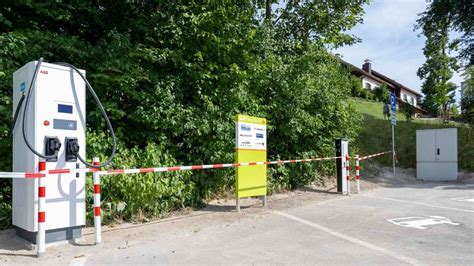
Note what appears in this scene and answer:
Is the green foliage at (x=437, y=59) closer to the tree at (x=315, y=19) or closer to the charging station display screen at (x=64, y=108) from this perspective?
the tree at (x=315, y=19)

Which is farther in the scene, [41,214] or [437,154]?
[437,154]

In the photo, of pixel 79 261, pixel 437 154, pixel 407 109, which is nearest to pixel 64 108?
pixel 79 261

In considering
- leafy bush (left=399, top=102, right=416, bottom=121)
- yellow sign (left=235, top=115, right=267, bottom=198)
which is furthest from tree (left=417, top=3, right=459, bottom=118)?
yellow sign (left=235, top=115, right=267, bottom=198)

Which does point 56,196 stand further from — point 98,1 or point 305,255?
point 98,1

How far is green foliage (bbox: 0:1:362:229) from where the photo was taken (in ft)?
25.7

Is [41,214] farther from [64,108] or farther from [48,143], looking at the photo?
[64,108]

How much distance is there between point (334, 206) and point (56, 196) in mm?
6055

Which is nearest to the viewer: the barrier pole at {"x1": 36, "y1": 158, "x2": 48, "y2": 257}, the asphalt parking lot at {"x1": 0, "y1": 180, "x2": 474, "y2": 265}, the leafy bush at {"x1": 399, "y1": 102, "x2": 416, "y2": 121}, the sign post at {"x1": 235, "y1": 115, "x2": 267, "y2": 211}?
the asphalt parking lot at {"x1": 0, "y1": 180, "x2": 474, "y2": 265}

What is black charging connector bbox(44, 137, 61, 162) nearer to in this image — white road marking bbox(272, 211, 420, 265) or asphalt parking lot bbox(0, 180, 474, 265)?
asphalt parking lot bbox(0, 180, 474, 265)

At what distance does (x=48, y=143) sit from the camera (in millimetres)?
5590

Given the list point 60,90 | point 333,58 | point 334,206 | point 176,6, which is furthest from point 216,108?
point 333,58

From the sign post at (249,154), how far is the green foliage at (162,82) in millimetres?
709

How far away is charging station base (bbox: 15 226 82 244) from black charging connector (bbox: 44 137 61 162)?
1.01 meters

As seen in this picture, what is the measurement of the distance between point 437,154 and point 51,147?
15.1 metres
